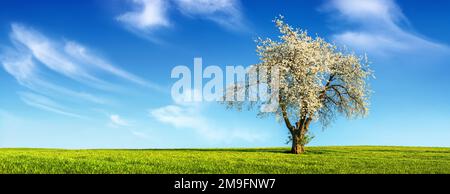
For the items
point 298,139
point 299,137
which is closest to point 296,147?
point 298,139

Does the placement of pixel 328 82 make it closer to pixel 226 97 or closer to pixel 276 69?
pixel 276 69

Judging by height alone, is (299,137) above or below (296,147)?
above

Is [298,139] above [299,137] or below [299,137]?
below

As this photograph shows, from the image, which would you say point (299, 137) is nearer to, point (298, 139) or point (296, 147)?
point (298, 139)

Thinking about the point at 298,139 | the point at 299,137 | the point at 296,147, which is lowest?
the point at 296,147

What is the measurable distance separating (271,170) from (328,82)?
2655cm

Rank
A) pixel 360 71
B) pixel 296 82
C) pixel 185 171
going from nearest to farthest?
1. pixel 185 171
2. pixel 296 82
3. pixel 360 71
